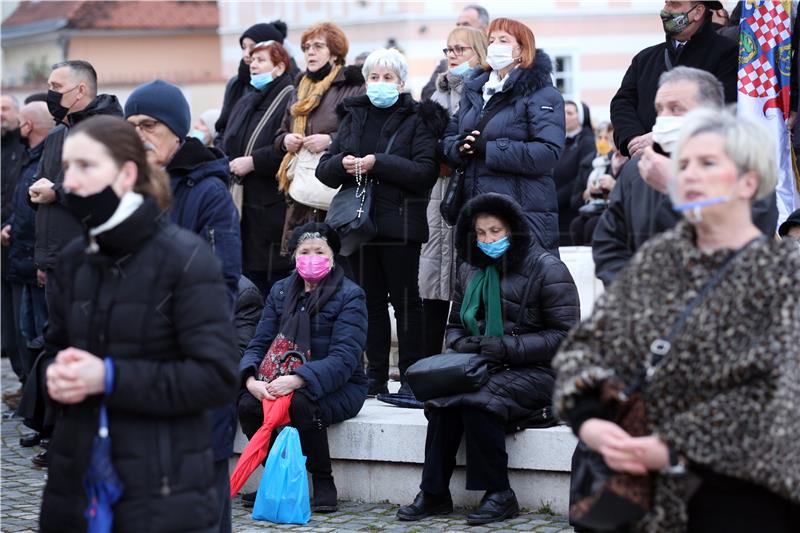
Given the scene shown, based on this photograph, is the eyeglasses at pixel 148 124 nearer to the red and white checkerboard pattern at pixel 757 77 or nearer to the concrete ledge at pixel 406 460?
the concrete ledge at pixel 406 460

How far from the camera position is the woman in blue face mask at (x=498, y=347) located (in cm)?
724

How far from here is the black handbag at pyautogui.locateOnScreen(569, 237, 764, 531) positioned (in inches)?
150

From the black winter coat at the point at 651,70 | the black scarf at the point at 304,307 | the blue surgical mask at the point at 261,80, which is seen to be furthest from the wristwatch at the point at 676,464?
the blue surgical mask at the point at 261,80

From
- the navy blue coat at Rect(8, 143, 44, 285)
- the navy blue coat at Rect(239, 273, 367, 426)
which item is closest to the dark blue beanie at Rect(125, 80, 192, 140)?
the navy blue coat at Rect(239, 273, 367, 426)

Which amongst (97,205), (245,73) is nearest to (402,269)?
(245,73)

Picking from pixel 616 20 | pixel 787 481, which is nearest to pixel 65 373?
pixel 787 481

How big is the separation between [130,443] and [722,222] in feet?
6.14

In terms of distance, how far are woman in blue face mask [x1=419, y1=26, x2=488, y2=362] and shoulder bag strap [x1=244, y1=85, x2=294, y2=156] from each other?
1.21 m

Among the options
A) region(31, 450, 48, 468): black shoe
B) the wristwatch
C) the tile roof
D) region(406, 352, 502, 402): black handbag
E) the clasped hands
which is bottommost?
region(31, 450, 48, 468): black shoe

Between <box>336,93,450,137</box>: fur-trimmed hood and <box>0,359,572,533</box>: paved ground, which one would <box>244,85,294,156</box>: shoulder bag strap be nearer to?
<box>336,93,450,137</box>: fur-trimmed hood

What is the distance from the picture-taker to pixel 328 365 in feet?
25.2

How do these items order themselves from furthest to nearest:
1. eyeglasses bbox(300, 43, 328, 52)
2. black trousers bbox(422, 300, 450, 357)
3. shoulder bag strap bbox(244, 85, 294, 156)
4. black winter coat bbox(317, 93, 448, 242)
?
shoulder bag strap bbox(244, 85, 294, 156) < eyeglasses bbox(300, 43, 328, 52) < black trousers bbox(422, 300, 450, 357) < black winter coat bbox(317, 93, 448, 242)

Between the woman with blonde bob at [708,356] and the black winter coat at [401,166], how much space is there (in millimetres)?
Answer: 4646

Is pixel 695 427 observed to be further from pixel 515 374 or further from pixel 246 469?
pixel 246 469
